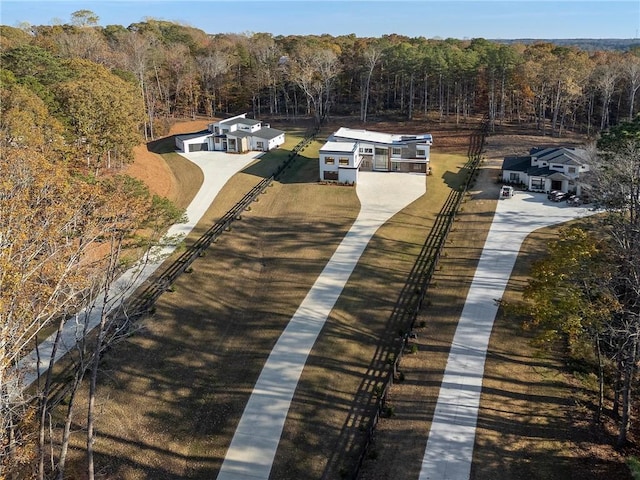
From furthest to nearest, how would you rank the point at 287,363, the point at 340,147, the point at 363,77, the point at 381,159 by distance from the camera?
1. the point at 363,77
2. the point at 381,159
3. the point at 340,147
4. the point at 287,363

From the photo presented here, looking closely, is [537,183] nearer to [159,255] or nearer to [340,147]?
[340,147]

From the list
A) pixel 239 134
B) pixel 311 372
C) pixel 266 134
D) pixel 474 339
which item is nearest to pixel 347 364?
pixel 311 372

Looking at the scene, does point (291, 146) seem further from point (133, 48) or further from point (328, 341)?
point (328, 341)

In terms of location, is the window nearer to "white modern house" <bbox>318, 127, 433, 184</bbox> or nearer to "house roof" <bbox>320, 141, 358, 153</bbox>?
"white modern house" <bbox>318, 127, 433, 184</bbox>

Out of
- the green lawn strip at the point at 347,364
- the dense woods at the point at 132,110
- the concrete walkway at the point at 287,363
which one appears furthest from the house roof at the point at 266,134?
the green lawn strip at the point at 347,364

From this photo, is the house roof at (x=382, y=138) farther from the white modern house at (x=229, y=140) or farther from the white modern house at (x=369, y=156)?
the white modern house at (x=229, y=140)

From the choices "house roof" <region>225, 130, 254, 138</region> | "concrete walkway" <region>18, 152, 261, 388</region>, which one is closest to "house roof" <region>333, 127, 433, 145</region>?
"concrete walkway" <region>18, 152, 261, 388</region>
